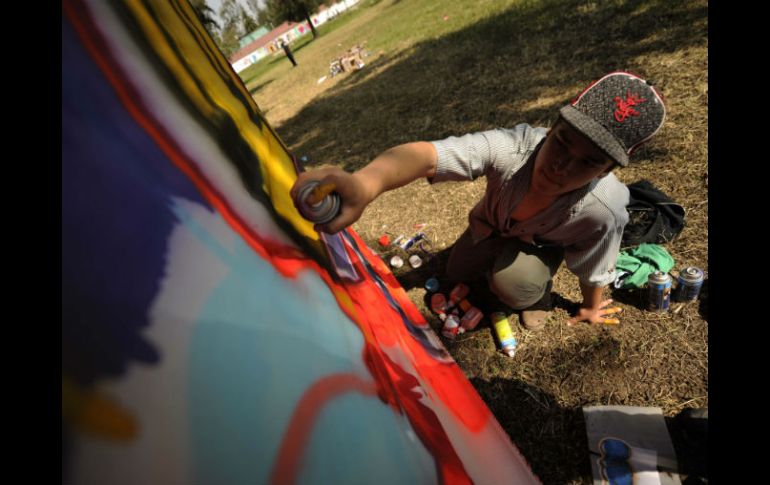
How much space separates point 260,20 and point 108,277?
70.8 metres

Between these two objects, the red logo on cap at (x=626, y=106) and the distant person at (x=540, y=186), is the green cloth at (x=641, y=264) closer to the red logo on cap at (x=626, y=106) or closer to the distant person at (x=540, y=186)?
the distant person at (x=540, y=186)

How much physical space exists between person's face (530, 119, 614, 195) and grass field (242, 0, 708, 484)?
114 cm

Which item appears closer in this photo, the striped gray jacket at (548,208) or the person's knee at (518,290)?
the striped gray jacket at (548,208)

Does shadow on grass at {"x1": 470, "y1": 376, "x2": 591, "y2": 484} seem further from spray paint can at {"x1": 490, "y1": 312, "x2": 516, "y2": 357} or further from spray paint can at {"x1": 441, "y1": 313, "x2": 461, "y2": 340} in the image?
spray paint can at {"x1": 441, "y1": 313, "x2": 461, "y2": 340}

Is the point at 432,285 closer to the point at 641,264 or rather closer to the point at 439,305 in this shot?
the point at 439,305

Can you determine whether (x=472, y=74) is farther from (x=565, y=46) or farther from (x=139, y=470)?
(x=139, y=470)

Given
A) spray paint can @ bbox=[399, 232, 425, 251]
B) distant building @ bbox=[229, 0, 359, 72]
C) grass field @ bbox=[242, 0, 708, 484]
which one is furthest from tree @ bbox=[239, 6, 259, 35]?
spray paint can @ bbox=[399, 232, 425, 251]

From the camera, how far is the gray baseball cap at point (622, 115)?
140cm

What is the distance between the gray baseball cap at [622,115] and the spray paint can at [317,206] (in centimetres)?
91

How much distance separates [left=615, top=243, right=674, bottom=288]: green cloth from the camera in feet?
8.02

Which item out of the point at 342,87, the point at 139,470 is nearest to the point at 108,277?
the point at 139,470

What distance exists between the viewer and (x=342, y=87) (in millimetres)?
9438

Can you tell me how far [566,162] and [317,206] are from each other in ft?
3.42

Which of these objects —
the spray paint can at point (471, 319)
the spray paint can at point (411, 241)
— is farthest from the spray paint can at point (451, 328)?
the spray paint can at point (411, 241)
